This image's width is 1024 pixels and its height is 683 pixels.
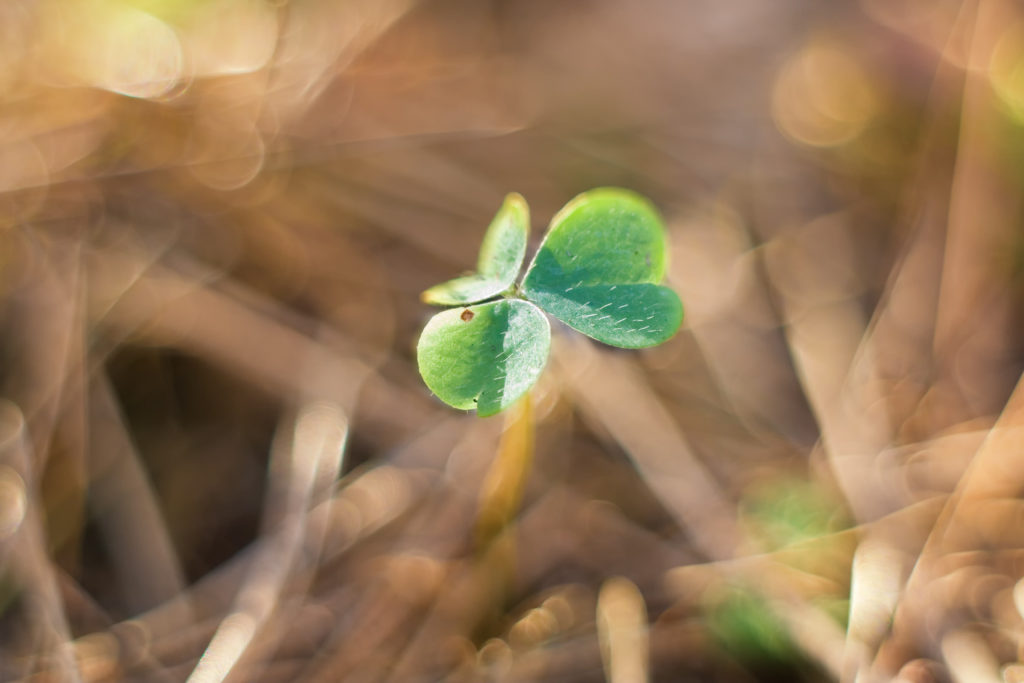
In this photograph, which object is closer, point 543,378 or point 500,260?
point 500,260

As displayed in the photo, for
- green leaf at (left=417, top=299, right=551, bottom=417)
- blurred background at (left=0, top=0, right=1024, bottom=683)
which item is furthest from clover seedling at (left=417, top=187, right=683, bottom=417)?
blurred background at (left=0, top=0, right=1024, bottom=683)

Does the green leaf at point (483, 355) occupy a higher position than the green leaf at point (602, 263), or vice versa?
the green leaf at point (602, 263)

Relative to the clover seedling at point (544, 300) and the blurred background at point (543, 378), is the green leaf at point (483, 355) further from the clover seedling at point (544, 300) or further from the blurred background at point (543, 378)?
the blurred background at point (543, 378)

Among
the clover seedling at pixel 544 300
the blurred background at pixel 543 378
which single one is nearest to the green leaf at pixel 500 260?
the clover seedling at pixel 544 300

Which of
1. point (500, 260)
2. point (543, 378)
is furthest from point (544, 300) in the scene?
point (543, 378)

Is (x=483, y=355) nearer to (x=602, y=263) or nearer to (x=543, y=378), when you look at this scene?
(x=602, y=263)

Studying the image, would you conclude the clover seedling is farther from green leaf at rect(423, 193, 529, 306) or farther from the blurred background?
the blurred background

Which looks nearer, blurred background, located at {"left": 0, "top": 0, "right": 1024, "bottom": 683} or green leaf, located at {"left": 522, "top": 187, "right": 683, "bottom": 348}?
green leaf, located at {"left": 522, "top": 187, "right": 683, "bottom": 348}
